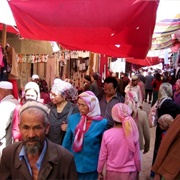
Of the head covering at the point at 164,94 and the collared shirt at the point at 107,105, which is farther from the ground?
the head covering at the point at 164,94

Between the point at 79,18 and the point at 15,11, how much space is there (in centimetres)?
73

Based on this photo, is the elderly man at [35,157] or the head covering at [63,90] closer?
the elderly man at [35,157]

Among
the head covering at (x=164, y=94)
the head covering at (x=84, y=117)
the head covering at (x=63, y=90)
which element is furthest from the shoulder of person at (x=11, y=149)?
the head covering at (x=164, y=94)

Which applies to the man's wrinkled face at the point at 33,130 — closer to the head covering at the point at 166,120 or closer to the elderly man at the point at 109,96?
the head covering at the point at 166,120

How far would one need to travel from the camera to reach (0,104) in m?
5.12

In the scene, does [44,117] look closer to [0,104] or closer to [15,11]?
[15,11]

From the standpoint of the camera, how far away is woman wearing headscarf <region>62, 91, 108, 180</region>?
14.6 ft

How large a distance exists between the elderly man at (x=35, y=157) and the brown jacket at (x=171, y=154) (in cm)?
165

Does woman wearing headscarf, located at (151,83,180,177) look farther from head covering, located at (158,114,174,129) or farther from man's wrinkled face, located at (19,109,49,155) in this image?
man's wrinkled face, located at (19,109,49,155)

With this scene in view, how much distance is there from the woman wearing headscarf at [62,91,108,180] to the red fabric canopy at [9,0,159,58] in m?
0.84

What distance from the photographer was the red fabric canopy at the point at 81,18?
13.1 feet

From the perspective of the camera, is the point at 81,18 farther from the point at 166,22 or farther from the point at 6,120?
the point at 166,22

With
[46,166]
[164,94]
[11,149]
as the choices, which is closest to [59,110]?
[164,94]

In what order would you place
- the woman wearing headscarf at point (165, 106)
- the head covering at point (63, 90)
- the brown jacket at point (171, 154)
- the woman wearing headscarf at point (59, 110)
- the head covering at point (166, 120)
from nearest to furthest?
the brown jacket at point (171, 154) → the woman wearing headscarf at point (59, 110) → the head covering at point (63, 90) → the head covering at point (166, 120) → the woman wearing headscarf at point (165, 106)
